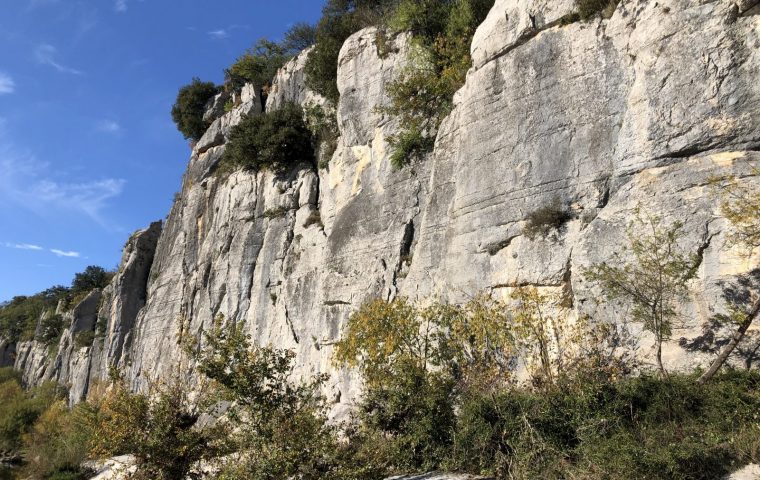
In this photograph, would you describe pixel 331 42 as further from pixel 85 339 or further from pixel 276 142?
pixel 85 339

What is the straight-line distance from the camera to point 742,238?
26.8ft

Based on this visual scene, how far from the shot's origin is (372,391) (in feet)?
34.9

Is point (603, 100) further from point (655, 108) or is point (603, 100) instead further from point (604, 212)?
point (604, 212)

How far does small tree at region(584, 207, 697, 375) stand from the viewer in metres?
8.70

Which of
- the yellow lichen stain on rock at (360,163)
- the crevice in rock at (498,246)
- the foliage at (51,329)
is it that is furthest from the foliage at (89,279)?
the crevice in rock at (498,246)

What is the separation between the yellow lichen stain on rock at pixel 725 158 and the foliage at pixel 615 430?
3.59 metres

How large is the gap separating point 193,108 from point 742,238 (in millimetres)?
28547

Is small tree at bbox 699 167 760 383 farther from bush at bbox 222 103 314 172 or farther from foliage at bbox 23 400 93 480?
foliage at bbox 23 400 93 480

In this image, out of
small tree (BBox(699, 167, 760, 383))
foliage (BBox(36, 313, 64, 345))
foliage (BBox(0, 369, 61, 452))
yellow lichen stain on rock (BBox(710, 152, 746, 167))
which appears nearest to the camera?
small tree (BBox(699, 167, 760, 383))

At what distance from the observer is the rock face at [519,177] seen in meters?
9.38

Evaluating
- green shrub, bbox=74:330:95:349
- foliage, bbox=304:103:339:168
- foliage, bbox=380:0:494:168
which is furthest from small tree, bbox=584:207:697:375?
green shrub, bbox=74:330:95:349

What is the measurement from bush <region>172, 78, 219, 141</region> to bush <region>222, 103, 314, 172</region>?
908 centimetres

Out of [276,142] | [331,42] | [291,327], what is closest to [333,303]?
[291,327]

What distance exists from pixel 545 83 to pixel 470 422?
7.71 m
